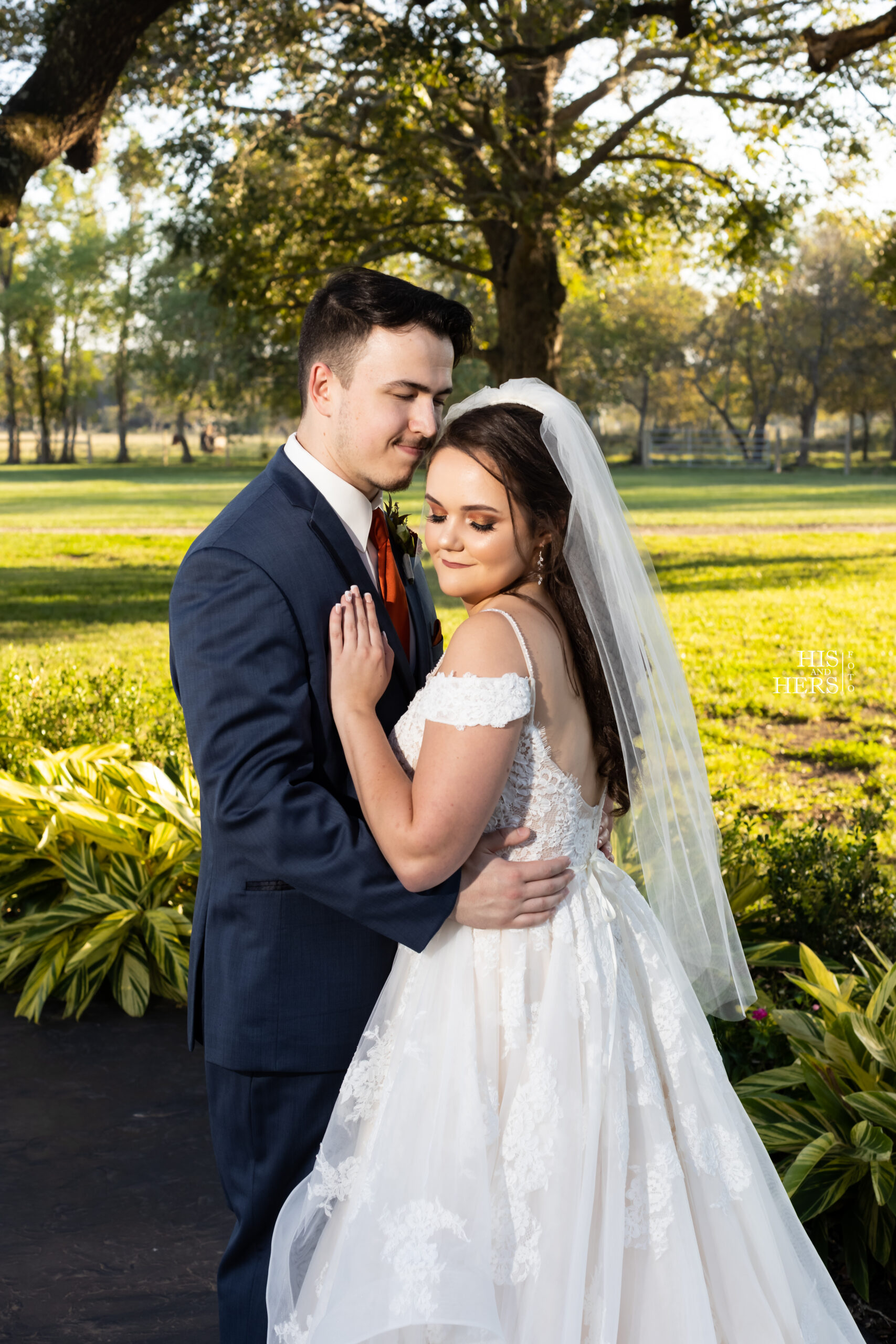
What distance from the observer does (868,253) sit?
14.9m

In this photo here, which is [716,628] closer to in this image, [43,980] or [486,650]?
[43,980]

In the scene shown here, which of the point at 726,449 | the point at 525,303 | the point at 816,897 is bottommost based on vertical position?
the point at 816,897

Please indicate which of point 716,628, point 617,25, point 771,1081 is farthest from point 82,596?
point 771,1081

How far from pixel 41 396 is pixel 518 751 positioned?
208 ft

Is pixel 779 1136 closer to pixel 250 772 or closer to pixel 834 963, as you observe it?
pixel 834 963

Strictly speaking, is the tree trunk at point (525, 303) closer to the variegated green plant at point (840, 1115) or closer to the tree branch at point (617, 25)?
the tree branch at point (617, 25)

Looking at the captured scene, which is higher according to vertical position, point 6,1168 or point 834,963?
point 834,963

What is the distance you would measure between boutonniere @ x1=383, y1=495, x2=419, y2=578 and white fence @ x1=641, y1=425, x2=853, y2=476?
1922 inches

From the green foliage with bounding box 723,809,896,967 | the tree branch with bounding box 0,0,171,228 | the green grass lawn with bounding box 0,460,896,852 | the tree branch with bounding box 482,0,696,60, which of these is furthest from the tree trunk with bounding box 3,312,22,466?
the green foliage with bounding box 723,809,896,967

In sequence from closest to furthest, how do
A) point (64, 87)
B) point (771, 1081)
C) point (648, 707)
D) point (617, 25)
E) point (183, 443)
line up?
point (648, 707)
point (771, 1081)
point (64, 87)
point (617, 25)
point (183, 443)

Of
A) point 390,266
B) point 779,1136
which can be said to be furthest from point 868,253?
point 779,1136

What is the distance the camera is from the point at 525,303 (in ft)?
41.8

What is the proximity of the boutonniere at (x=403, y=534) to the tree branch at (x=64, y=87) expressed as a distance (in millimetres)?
5164

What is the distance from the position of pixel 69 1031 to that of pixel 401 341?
3.52 meters
